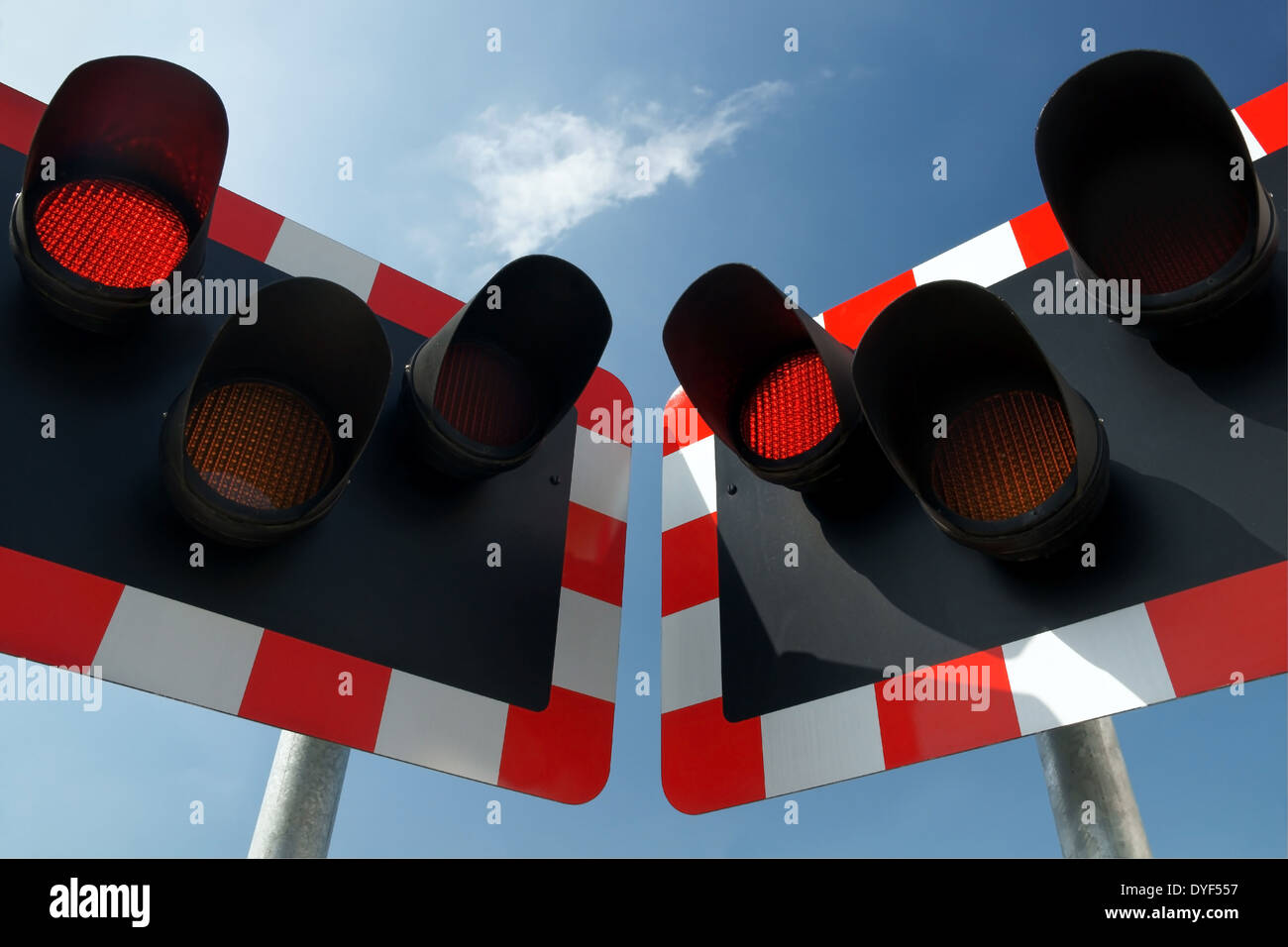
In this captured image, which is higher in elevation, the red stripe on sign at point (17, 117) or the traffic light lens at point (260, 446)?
the red stripe on sign at point (17, 117)

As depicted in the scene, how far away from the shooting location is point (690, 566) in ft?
7.41

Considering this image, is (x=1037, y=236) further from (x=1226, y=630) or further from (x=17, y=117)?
(x=17, y=117)

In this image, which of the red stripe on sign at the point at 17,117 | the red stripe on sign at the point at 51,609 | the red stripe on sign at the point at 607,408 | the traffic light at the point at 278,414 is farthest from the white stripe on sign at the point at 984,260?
the red stripe on sign at the point at 17,117

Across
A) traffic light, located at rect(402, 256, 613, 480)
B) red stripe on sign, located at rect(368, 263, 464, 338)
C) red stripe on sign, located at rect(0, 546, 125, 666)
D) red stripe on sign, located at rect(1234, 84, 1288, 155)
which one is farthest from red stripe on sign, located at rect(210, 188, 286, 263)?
red stripe on sign, located at rect(1234, 84, 1288, 155)

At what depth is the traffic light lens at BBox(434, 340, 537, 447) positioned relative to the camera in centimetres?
194

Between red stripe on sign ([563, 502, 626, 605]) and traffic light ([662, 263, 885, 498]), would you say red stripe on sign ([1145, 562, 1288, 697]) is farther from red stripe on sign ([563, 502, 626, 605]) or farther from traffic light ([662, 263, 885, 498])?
red stripe on sign ([563, 502, 626, 605])

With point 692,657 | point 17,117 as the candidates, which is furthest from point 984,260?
point 17,117

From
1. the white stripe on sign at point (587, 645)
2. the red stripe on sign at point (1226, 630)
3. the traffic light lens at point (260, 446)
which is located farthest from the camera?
the white stripe on sign at point (587, 645)

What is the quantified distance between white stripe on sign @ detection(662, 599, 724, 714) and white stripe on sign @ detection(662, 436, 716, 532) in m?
0.27

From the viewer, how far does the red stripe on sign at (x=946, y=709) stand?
1574mm

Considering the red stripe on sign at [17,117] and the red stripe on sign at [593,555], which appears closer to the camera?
the red stripe on sign at [17,117]

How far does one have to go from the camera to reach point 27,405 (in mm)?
1630

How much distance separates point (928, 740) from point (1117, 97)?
1164 millimetres

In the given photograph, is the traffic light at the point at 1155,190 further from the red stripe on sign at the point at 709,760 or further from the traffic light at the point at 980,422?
the red stripe on sign at the point at 709,760
